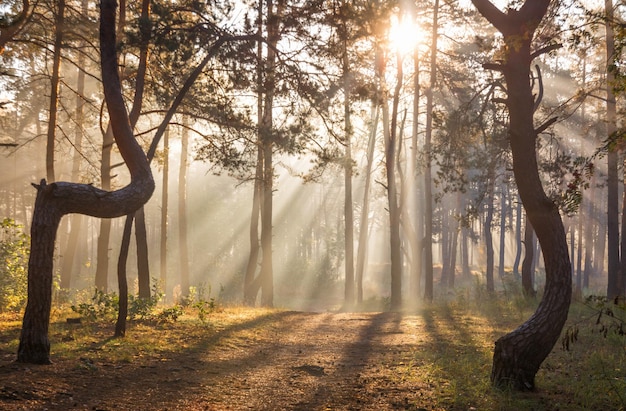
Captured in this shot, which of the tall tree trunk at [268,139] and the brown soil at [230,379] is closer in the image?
the brown soil at [230,379]

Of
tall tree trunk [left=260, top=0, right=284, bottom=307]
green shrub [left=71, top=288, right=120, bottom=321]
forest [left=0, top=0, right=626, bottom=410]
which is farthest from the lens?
green shrub [left=71, top=288, right=120, bottom=321]

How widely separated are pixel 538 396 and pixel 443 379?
1.40 m

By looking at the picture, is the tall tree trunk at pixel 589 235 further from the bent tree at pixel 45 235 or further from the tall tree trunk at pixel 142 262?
the bent tree at pixel 45 235

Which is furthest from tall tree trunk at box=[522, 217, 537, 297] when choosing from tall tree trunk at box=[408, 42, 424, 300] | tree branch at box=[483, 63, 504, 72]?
tree branch at box=[483, 63, 504, 72]

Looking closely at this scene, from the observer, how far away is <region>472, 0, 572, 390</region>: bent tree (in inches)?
269

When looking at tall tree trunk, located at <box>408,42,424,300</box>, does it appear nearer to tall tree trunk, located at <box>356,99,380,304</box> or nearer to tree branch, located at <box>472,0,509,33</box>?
tall tree trunk, located at <box>356,99,380,304</box>

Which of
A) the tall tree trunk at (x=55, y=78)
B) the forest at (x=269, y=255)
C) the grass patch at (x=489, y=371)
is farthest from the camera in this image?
the tall tree trunk at (x=55, y=78)

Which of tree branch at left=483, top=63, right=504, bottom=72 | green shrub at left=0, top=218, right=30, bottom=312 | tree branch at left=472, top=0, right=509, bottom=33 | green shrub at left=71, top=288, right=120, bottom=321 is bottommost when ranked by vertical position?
green shrub at left=71, top=288, right=120, bottom=321

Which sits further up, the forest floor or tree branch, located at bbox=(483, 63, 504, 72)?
tree branch, located at bbox=(483, 63, 504, 72)

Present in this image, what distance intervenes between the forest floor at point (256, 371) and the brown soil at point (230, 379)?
15mm

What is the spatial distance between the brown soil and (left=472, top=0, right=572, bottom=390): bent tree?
122cm

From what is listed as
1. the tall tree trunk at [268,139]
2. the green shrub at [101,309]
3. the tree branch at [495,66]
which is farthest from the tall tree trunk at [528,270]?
the green shrub at [101,309]

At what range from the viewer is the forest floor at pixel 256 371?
20.0ft

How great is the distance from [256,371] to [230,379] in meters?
0.76
